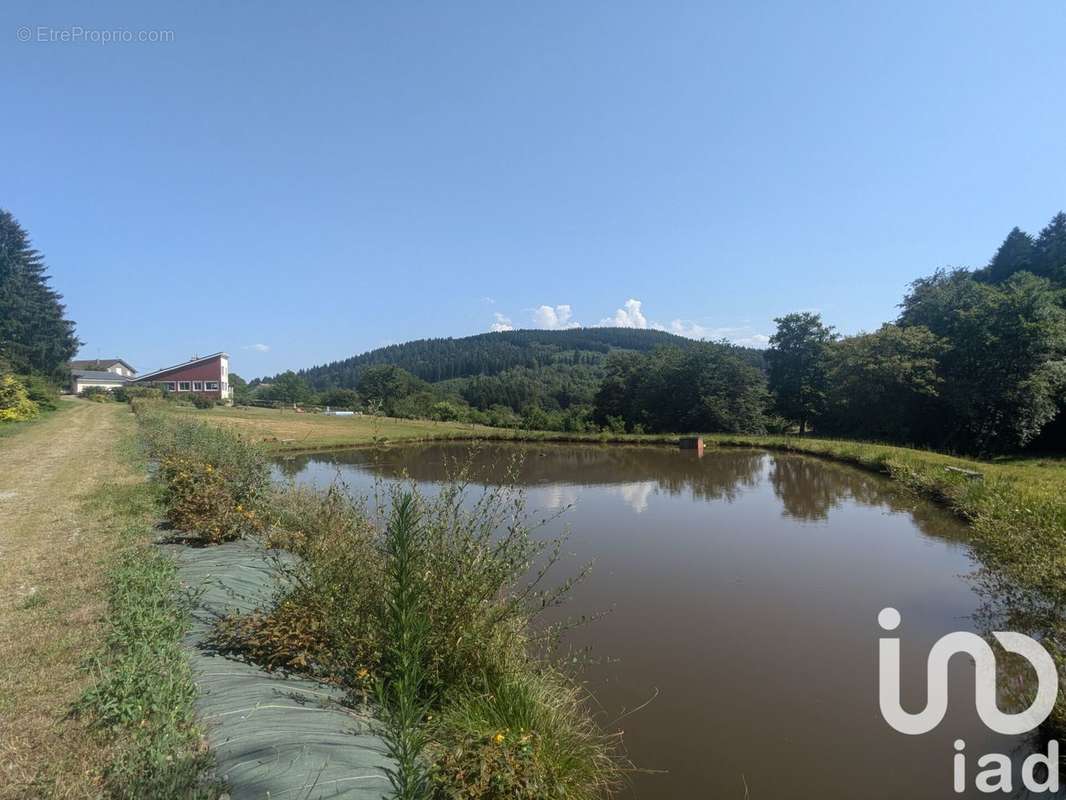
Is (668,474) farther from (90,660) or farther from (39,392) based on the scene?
(39,392)

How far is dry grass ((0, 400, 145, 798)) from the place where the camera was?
2357 mm

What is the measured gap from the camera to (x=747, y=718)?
13.5 feet

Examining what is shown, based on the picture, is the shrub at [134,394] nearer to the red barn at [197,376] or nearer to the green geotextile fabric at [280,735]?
the red barn at [197,376]

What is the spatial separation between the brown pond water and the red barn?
4732cm

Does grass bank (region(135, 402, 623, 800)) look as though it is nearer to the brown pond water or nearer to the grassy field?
the brown pond water

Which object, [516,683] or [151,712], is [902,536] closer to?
[516,683]

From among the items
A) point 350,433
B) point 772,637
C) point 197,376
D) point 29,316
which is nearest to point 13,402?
point 350,433

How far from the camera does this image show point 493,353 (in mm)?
100688

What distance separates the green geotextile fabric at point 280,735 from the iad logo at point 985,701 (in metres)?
3.61

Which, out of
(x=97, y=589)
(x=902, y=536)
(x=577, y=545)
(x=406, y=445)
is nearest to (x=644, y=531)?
(x=577, y=545)

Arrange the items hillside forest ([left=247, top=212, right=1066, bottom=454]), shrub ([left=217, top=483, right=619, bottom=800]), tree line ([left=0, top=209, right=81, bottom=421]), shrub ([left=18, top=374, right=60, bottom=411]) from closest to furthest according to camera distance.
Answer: shrub ([left=217, top=483, right=619, bottom=800]), hillside forest ([left=247, top=212, right=1066, bottom=454]), shrub ([left=18, top=374, right=60, bottom=411]), tree line ([left=0, top=209, right=81, bottom=421])

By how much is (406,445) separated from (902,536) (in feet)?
71.1

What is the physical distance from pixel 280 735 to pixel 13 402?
1011 inches

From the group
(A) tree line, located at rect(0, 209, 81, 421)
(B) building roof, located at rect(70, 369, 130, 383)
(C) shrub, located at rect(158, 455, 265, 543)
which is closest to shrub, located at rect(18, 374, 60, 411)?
(A) tree line, located at rect(0, 209, 81, 421)
